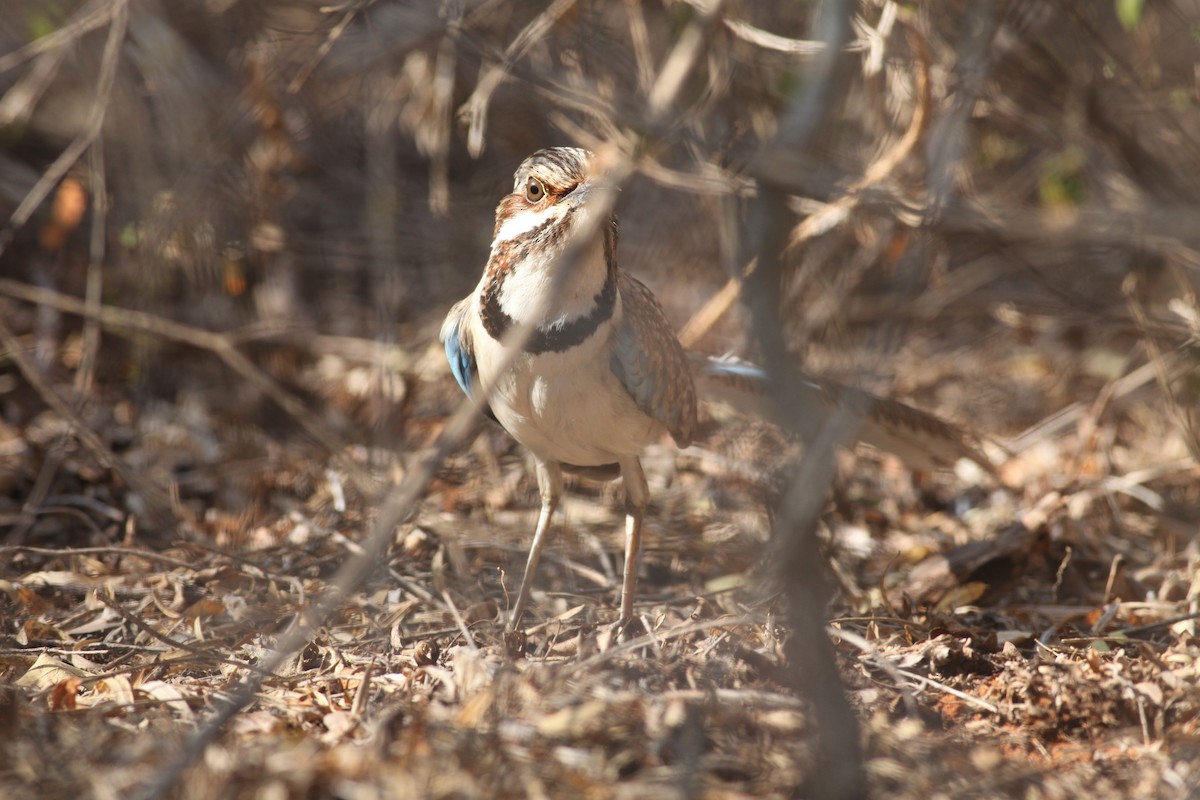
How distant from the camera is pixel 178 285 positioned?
8352 mm

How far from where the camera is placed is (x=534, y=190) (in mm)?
4566

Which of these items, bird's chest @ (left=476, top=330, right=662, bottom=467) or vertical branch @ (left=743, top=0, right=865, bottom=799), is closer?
vertical branch @ (left=743, top=0, right=865, bottom=799)

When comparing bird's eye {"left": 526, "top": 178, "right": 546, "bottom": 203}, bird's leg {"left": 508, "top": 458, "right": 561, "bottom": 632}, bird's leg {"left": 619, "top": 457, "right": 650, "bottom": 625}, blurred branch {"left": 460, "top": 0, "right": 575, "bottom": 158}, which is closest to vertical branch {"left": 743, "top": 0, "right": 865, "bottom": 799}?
bird's eye {"left": 526, "top": 178, "right": 546, "bottom": 203}

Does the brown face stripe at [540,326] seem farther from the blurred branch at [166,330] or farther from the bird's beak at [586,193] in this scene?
the blurred branch at [166,330]

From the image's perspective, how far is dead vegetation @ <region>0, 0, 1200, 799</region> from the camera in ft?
11.9

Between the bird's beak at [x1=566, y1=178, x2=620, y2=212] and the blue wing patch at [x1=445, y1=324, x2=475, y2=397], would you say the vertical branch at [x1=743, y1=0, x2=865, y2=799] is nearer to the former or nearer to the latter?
the bird's beak at [x1=566, y1=178, x2=620, y2=212]

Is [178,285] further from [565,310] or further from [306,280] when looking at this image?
[565,310]

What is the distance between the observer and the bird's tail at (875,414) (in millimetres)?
5602

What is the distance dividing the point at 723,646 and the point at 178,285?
5659 millimetres

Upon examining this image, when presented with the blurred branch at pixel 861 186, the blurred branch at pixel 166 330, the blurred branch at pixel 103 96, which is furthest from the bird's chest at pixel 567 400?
the blurred branch at pixel 103 96

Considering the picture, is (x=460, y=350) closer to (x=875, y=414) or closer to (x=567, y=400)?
(x=567, y=400)

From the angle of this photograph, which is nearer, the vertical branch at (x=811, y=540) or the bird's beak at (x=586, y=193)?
the vertical branch at (x=811, y=540)

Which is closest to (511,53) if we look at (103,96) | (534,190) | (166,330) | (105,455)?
(534,190)

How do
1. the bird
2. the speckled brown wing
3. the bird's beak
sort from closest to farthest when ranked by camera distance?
the bird's beak
the bird
the speckled brown wing
